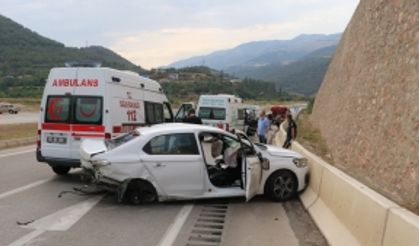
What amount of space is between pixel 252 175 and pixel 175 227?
195cm

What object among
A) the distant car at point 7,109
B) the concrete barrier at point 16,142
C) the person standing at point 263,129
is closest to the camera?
the person standing at point 263,129

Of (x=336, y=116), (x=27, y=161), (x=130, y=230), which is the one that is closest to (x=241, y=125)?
(x=336, y=116)

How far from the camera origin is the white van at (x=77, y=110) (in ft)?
36.5

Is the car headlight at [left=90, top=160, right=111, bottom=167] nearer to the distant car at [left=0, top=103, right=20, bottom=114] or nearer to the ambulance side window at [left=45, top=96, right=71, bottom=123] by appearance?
the ambulance side window at [left=45, top=96, right=71, bottom=123]

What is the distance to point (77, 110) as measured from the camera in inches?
446

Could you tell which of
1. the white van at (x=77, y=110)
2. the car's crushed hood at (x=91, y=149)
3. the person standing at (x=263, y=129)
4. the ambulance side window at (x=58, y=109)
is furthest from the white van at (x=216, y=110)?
the car's crushed hood at (x=91, y=149)

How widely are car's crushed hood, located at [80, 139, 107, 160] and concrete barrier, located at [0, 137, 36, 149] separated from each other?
1145cm

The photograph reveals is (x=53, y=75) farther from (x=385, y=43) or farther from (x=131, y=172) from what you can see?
(x=385, y=43)

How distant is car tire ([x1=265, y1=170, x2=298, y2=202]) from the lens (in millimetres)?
9633

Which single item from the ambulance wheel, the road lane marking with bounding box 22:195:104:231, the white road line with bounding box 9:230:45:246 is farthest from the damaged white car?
the ambulance wheel

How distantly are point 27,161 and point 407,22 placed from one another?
11189 mm

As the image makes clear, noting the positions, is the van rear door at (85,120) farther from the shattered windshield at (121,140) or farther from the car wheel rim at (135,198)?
the car wheel rim at (135,198)

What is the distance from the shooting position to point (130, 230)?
24.1ft

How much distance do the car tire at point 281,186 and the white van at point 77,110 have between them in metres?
3.77
